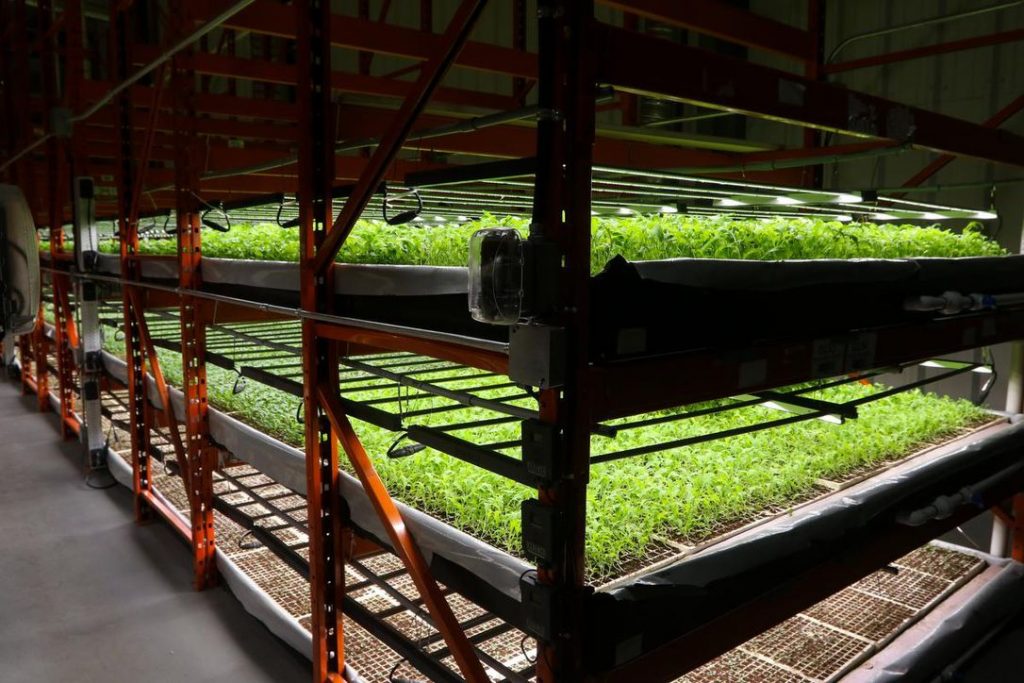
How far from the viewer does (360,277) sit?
2432mm

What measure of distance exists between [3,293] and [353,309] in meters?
1.52

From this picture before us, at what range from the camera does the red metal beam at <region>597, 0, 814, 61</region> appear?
3446mm

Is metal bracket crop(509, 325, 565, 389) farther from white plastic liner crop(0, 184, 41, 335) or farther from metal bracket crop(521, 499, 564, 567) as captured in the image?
white plastic liner crop(0, 184, 41, 335)

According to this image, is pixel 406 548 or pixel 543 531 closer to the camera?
pixel 543 531

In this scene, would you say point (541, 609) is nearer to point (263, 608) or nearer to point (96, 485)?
point (263, 608)

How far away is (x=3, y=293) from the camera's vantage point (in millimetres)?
2846

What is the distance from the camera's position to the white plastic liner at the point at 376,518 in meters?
1.98

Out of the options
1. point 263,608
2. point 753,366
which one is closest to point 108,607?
point 263,608

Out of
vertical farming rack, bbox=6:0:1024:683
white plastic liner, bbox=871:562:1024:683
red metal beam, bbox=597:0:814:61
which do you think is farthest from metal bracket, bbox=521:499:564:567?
red metal beam, bbox=597:0:814:61

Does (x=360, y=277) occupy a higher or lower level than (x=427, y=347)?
higher

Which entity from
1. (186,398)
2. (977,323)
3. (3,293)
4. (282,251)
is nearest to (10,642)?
(186,398)

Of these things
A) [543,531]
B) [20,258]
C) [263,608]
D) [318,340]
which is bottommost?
[263,608]

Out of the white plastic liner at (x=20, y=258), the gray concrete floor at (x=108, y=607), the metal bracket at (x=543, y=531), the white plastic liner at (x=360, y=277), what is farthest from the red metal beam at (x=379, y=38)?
the gray concrete floor at (x=108, y=607)

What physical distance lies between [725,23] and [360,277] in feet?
8.46
